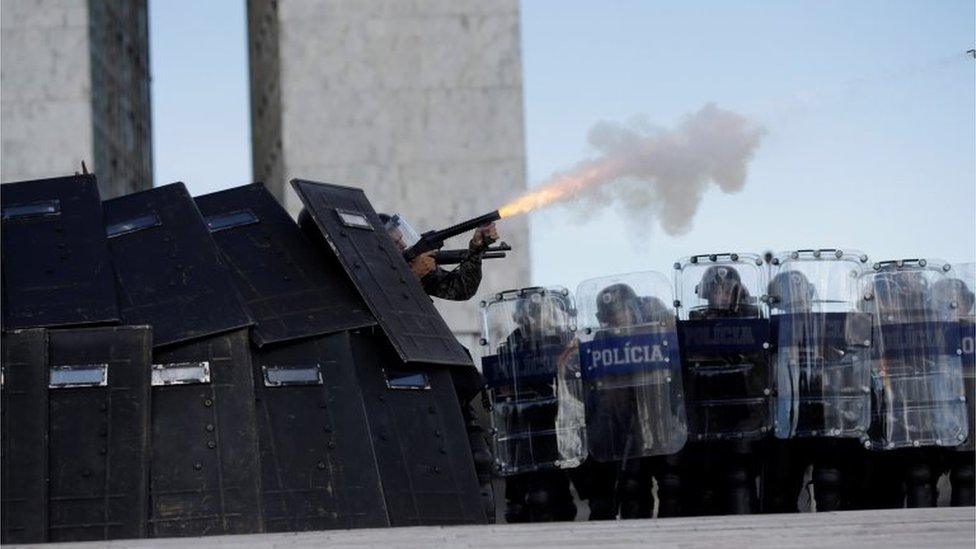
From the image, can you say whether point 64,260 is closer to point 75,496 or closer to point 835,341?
point 75,496

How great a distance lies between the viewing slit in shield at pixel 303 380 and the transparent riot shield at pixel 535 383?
1300 millimetres

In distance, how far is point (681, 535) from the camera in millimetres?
12297

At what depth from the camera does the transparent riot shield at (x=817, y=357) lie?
16391mm

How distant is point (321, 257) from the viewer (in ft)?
55.7

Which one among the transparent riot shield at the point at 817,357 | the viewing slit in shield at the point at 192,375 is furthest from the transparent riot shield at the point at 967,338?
the viewing slit in shield at the point at 192,375

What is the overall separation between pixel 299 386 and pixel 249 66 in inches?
1390

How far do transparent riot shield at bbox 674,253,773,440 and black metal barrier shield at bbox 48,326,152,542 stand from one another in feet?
13.4

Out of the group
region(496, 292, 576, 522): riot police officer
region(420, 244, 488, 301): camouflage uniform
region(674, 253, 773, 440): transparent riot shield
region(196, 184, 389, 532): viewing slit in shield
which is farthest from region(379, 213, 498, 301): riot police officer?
region(674, 253, 773, 440): transparent riot shield

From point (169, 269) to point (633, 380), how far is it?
11.6 ft

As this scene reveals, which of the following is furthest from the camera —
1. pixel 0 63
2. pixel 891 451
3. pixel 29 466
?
pixel 0 63

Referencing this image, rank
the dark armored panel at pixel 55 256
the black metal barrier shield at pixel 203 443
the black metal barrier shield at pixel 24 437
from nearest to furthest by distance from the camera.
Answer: the black metal barrier shield at pixel 24 437 → the black metal barrier shield at pixel 203 443 → the dark armored panel at pixel 55 256

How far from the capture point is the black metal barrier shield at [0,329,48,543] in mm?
14523

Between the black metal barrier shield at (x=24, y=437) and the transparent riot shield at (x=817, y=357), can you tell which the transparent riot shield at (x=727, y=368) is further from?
the black metal barrier shield at (x=24, y=437)

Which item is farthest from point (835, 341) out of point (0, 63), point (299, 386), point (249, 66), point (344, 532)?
point (249, 66)
